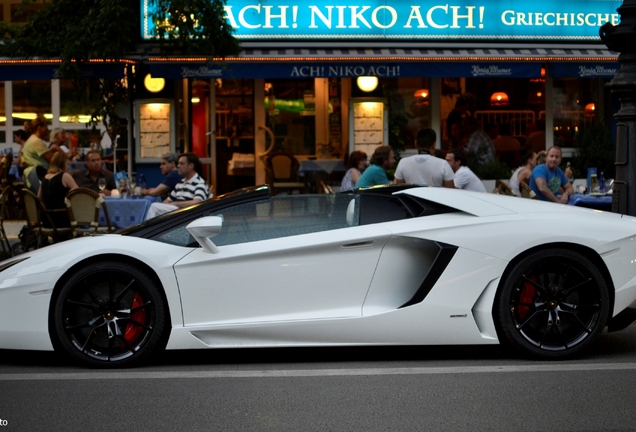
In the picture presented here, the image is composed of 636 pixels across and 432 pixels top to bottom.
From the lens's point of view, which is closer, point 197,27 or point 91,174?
point 91,174

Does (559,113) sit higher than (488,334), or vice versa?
(559,113)

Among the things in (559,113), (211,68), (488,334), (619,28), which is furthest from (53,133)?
(488,334)

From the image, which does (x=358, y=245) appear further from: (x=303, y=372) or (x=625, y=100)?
(x=625, y=100)

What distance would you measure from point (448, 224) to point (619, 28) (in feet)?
9.80

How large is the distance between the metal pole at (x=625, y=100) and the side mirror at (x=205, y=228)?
4.04 meters

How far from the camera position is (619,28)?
7969 mm

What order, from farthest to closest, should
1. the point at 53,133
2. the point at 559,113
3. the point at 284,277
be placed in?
the point at 559,113 < the point at 53,133 < the point at 284,277

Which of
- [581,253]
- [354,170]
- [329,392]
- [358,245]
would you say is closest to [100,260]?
[358,245]

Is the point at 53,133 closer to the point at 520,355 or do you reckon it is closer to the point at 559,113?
the point at 559,113

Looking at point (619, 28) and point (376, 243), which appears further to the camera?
point (619, 28)

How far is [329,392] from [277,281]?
87cm

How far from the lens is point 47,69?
47.5 feet

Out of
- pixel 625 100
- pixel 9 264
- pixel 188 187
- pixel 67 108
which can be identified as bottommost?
pixel 9 264

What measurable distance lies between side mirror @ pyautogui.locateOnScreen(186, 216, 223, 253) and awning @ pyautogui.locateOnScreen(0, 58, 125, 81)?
9025 mm
